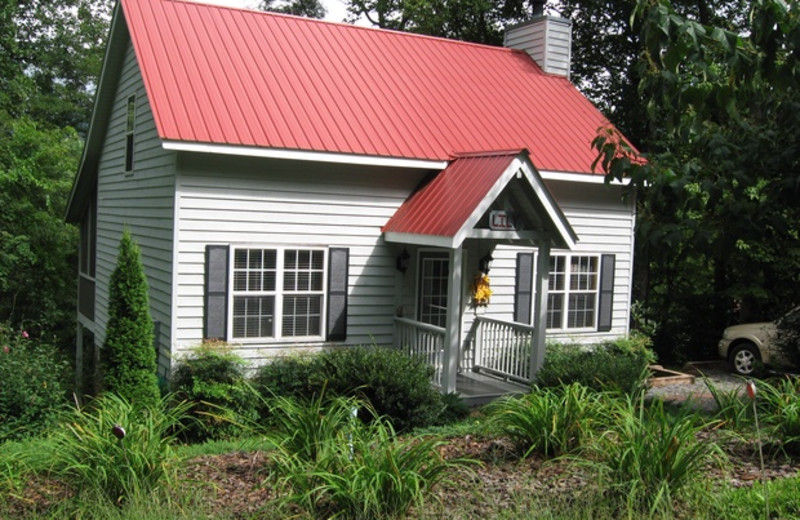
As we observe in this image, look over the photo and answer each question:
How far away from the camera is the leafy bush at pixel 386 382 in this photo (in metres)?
10.4

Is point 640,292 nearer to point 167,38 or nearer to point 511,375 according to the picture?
point 511,375

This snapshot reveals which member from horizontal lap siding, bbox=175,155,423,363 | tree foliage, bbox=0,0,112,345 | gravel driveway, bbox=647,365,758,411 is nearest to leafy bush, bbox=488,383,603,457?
gravel driveway, bbox=647,365,758,411

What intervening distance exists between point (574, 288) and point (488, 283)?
2.09m

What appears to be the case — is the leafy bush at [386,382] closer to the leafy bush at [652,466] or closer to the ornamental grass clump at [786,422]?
the ornamental grass clump at [786,422]

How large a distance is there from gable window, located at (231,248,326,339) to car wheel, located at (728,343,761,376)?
31.4ft

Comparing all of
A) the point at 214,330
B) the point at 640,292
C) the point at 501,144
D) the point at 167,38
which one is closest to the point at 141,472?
the point at 214,330

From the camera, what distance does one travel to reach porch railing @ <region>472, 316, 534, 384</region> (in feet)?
43.1

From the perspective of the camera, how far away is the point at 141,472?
584cm

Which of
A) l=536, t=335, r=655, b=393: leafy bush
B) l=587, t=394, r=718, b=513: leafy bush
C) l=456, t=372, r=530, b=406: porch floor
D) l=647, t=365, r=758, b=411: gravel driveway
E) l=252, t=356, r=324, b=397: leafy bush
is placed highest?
l=587, t=394, r=718, b=513: leafy bush

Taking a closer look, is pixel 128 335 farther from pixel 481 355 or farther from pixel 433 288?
pixel 481 355

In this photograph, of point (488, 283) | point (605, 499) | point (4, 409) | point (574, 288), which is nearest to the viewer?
point (605, 499)

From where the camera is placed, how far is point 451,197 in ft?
39.7

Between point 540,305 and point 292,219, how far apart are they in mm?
4173

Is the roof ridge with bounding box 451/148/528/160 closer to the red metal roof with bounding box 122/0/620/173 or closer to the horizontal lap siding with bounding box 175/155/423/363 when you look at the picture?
the red metal roof with bounding box 122/0/620/173
